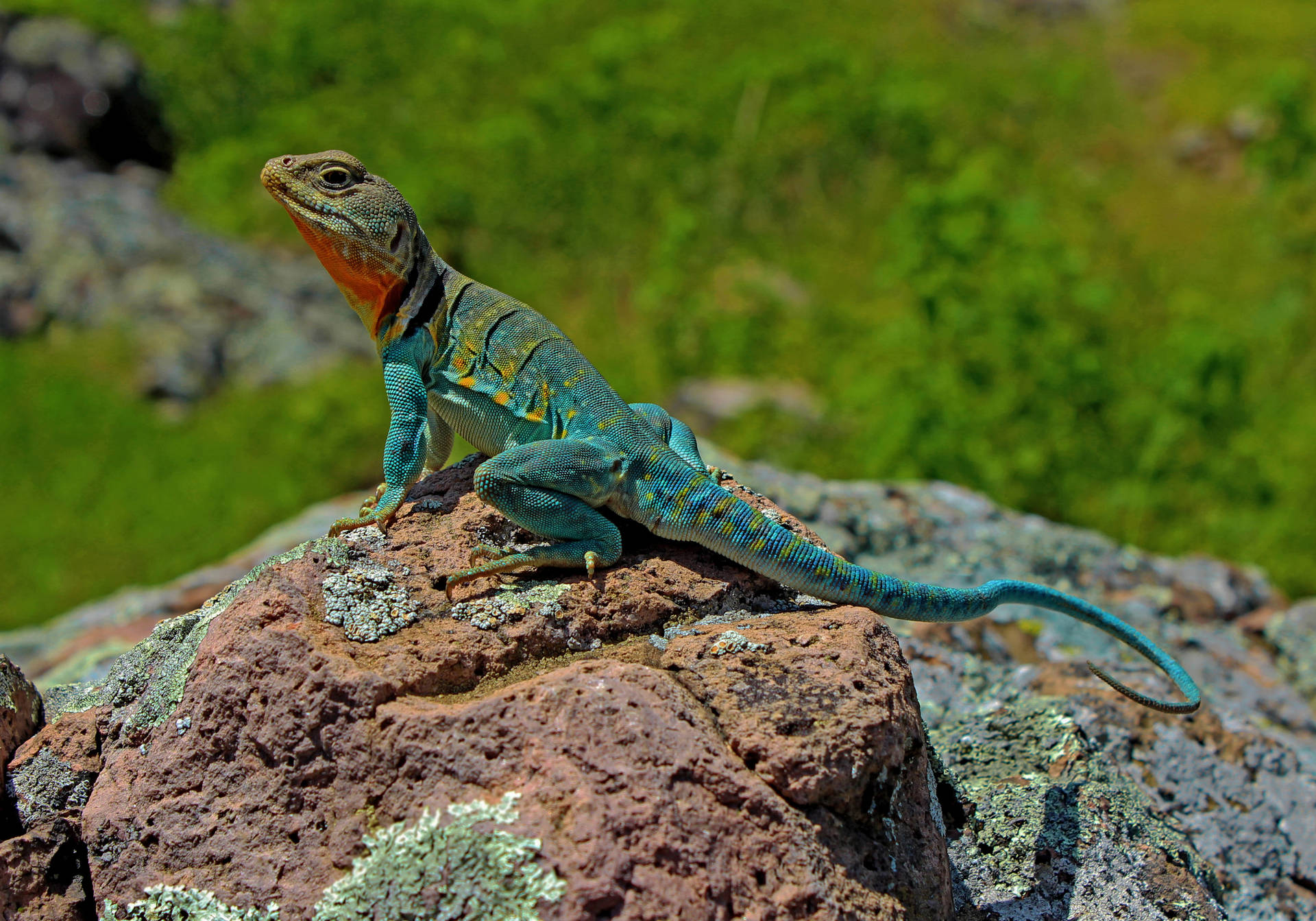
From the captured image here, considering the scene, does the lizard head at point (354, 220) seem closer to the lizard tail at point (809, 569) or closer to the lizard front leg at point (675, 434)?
the lizard front leg at point (675, 434)

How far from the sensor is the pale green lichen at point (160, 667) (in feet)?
11.3

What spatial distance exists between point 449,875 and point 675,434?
2.08 metres

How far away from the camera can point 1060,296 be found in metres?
9.90

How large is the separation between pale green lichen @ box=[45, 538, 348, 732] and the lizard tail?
1.22 meters

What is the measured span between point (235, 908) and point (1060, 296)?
8880 mm

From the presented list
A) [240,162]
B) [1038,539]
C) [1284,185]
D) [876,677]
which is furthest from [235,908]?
[240,162]

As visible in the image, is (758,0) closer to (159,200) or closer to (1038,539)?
(159,200)

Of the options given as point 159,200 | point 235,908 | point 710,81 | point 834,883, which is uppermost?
point 710,81

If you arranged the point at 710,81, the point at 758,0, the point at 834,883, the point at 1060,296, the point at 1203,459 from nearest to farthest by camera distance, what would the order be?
the point at 834,883 < the point at 1203,459 < the point at 1060,296 < the point at 710,81 < the point at 758,0

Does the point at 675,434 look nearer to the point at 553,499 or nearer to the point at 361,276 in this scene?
the point at 553,499

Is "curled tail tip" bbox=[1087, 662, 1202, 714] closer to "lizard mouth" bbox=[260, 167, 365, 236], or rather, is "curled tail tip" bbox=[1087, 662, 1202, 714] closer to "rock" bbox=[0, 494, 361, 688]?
"lizard mouth" bbox=[260, 167, 365, 236]

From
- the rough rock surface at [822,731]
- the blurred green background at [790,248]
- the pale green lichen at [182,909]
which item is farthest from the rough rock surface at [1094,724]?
the pale green lichen at [182,909]

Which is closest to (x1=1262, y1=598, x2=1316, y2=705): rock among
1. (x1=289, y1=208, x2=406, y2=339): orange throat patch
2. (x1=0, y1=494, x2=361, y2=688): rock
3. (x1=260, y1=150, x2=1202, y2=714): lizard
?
(x1=260, y1=150, x2=1202, y2=714): lizard

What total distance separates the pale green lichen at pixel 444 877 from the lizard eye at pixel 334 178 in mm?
2572
